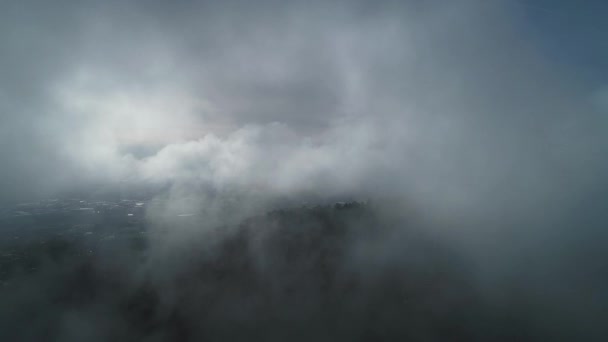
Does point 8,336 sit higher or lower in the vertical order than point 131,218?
lower

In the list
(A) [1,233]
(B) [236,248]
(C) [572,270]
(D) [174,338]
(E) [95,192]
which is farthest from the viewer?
(E) [95,192]

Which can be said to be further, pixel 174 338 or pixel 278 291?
pixel 278 291

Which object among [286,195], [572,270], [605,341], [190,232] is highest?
[286,195]

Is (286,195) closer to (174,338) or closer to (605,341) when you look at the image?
(174,338)

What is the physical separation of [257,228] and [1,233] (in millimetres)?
50894

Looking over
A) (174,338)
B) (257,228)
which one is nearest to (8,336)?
(174,338)

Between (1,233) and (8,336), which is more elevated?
(1,233)

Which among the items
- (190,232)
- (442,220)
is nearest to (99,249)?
(190,232)

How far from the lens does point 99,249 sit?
42.1 metres

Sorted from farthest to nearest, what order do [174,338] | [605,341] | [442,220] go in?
1. [442,220]
2. [174,338]
3. [605,341]

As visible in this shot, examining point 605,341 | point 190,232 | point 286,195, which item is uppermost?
point 286,195

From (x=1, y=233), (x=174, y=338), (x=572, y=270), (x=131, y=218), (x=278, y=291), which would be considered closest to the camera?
(x=174, y=338)

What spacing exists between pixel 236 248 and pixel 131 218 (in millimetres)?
40855

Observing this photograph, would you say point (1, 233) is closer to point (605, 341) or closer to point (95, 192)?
point (95, 192)
